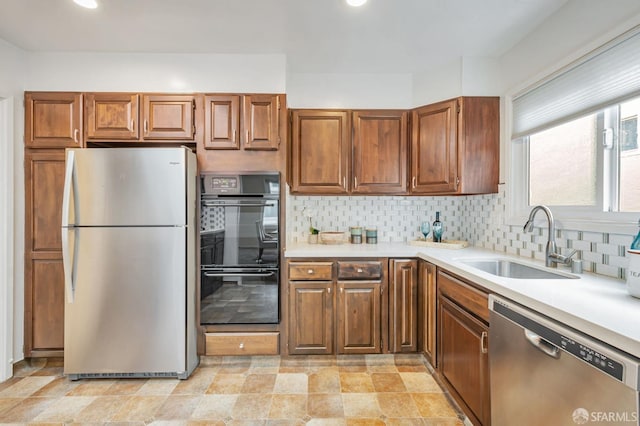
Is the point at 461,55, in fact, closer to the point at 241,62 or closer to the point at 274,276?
the point at 241,62

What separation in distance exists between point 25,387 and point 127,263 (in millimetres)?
1111

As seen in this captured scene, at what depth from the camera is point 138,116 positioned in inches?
94.9

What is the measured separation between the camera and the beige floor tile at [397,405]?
6.09 ft

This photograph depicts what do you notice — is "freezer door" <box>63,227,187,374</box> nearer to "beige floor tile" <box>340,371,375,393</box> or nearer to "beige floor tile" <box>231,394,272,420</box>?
"beige floor tile" <box>231,394,272,420</box>

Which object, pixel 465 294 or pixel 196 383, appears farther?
pixel 196 383

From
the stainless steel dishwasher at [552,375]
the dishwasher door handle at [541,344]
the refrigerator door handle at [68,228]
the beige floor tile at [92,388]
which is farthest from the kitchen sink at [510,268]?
the refrigerator door handle at [68,228]

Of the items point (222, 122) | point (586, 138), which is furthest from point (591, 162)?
point (222, 122)

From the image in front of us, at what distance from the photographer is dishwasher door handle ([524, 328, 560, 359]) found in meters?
1.05

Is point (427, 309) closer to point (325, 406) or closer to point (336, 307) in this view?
point (336, 307)

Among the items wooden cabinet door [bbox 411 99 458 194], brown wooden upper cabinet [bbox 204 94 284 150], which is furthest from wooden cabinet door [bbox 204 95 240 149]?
wooden cabinet door [bbox 411 99 458 194]

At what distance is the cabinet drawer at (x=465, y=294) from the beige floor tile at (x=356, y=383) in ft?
2.77

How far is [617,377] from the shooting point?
32.4 inches

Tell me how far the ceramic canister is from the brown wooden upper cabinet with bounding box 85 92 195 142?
270cm

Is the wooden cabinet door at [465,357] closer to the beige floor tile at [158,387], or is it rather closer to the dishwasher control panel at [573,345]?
the dishwasher control panel at [573,345]
